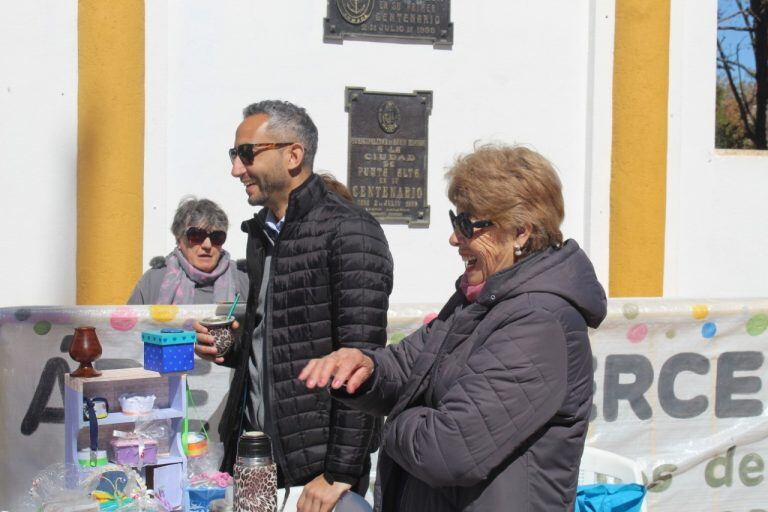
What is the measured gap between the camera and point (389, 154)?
234 inches

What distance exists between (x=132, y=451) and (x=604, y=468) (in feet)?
5.87

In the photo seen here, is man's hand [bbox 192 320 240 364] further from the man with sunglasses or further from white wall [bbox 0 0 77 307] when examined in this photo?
white wall [bbox 0 0 77 307]

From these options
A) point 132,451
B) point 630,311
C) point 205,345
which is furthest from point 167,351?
point 630,311

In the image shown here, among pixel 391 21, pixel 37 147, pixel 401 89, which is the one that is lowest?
pixel 37 147

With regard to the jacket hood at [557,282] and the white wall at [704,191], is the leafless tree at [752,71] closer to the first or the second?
the white wall at [704,191]

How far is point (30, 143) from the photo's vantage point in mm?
5375

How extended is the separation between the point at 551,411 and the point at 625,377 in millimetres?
2375

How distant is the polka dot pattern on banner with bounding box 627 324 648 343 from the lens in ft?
14.3

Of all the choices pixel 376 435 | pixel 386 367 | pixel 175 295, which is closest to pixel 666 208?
pixel 175 295

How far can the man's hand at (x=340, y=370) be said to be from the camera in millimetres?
2297

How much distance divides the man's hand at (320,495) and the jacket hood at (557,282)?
0.87m

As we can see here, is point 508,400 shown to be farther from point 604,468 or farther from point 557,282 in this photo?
point 604,468

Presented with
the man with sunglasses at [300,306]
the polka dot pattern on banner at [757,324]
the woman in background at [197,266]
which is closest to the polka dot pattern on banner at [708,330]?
the polka dot pattern on banner at [757,324]

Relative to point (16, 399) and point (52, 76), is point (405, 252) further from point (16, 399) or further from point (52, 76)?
point (16, 399)
